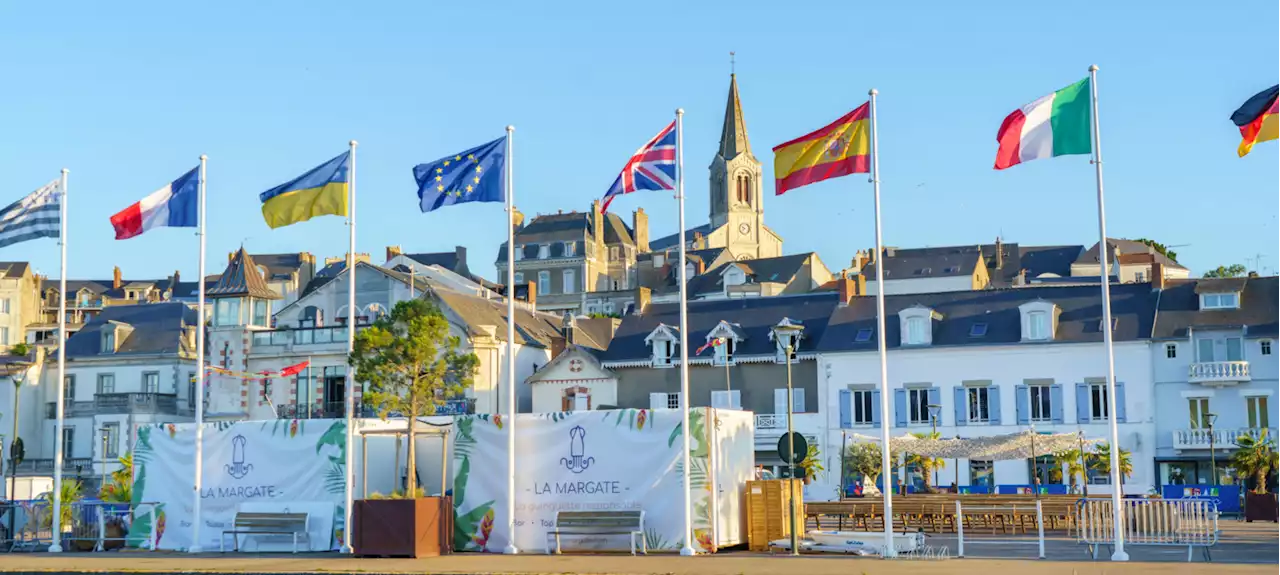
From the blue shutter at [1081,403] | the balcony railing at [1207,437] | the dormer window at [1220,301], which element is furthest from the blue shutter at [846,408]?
the dormer window at [1220,301]

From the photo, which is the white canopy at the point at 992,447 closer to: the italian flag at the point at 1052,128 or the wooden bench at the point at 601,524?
the wooden bench at the point at 601,524

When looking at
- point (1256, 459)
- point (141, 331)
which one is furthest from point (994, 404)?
point (141, 331)

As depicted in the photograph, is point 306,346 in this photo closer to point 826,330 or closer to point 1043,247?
point 826,330

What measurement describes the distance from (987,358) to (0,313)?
311 feet

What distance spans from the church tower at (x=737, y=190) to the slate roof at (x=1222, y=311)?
290 ft

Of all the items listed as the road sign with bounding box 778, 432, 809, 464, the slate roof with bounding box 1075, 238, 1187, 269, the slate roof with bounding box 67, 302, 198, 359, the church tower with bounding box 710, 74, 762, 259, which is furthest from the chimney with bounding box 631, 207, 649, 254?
the road sign with bounding box 778, 432, 809, 464

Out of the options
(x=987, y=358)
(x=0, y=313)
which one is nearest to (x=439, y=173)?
(x=987, y=358)

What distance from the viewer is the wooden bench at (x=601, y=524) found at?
30359 mm

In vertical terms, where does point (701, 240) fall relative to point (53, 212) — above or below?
above

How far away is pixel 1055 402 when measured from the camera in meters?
58.6

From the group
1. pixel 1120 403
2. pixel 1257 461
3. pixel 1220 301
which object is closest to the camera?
pixel 1257 461

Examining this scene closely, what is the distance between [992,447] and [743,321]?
869 inches

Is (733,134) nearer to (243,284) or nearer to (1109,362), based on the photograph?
(243,284)

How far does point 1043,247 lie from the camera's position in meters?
124
